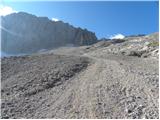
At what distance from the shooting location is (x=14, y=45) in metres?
178

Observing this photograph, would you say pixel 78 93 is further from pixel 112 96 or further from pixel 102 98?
pixel 112 96

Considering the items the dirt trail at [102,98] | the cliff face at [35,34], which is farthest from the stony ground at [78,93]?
the cliff face at [35,34]

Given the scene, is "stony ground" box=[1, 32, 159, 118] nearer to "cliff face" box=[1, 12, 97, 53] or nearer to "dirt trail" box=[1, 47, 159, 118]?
"dirt trail" box=[1, 47, 159, 118]

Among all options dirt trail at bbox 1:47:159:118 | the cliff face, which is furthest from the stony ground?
the cliff face

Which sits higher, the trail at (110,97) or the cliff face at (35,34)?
the cliff face at (35,34)

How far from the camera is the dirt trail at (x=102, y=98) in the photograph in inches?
610

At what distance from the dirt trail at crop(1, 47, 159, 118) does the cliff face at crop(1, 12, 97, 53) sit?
15752 cm

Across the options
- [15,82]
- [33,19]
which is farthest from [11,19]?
[15,82]

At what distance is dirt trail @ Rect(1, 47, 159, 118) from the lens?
1549cm

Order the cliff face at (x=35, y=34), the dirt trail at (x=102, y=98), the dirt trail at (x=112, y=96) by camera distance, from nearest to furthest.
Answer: the dirt trail at (x=112, y=96) → the dirt trail at (x=102, y=98) → the cliff face at (x=35, y=34)

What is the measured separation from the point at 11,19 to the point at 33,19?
12586 mm

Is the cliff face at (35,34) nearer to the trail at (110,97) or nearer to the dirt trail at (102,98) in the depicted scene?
the trail at (110,97)

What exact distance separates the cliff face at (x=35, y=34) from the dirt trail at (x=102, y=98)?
157523 millimetres

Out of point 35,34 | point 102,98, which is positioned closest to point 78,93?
point 102,98
